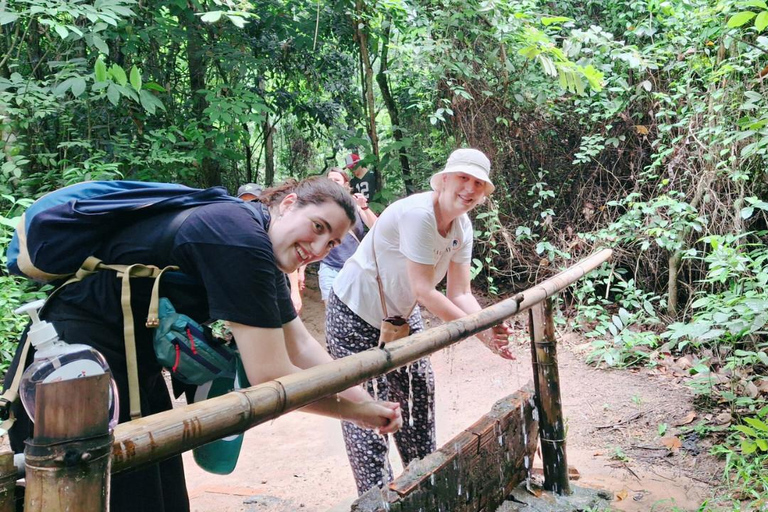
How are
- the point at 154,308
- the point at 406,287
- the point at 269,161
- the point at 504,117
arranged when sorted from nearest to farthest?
the point at 154,308
the point at 406,287
the point at 504,117
the point at 269,161

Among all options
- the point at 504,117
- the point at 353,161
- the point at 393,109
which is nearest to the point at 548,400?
the point at 353,161

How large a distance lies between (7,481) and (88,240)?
2.12 ft

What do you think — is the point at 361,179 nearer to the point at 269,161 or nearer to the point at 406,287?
the point at 269,161

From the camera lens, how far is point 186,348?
1.35 metres

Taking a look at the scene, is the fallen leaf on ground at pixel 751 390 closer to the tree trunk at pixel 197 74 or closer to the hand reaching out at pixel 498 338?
the hand reaching out at pixel 498 338

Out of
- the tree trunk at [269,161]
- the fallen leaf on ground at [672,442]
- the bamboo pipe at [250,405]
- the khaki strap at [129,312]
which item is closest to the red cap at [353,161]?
the tree trunk at [269,161]

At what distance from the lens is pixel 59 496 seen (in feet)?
2.70

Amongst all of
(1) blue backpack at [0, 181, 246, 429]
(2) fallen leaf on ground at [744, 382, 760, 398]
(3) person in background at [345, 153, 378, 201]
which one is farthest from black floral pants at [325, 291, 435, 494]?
(3) person in background at [345, 153, 378, 201]

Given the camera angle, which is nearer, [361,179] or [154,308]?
[154,308]

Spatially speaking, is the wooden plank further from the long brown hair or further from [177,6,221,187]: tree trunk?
[177,6,221,187]: tree trunk

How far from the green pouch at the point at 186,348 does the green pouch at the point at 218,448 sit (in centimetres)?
14

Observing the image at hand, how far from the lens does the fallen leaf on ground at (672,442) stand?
366cm

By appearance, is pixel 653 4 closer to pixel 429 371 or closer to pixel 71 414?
pixel 429 371

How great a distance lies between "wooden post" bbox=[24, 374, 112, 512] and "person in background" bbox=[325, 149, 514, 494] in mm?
1589
